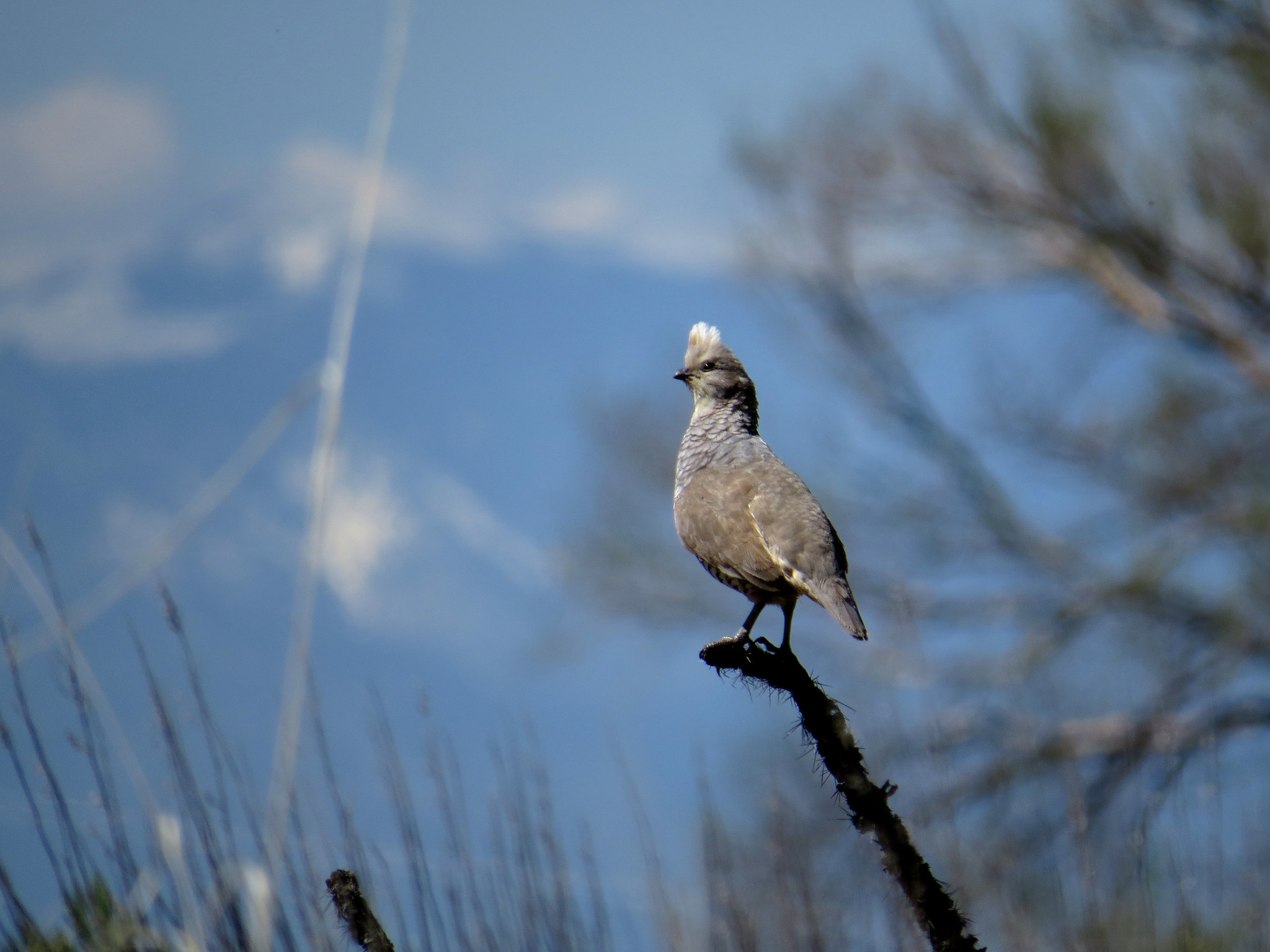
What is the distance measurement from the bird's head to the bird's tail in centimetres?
73

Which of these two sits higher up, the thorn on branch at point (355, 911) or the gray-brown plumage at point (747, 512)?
the gray-brown plumage at point (747, 512)

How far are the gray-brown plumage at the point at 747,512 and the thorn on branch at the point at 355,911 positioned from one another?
1006mm

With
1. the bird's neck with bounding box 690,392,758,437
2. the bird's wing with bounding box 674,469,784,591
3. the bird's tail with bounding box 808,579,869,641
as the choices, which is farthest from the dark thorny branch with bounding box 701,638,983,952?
the bird's neck with bounding box 690,392,758,437

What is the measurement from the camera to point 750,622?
2863mm

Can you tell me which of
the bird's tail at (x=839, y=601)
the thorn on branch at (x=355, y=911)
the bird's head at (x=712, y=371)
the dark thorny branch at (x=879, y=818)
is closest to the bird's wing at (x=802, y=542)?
the bird's tail at (x=839, y=601)

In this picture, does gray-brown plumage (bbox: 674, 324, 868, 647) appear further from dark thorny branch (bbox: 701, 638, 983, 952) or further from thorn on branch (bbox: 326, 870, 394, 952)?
thorn on branch (bbox: 326, 870, 394, 952)

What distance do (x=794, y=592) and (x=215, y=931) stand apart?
68.1 inches

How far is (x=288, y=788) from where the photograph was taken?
333cm

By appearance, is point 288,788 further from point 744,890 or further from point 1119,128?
point 1119,128

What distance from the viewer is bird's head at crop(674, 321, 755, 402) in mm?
3094

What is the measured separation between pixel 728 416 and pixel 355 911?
61.2 inches

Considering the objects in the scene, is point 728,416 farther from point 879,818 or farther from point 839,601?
point 879,818

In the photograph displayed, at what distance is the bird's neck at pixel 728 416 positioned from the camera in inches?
120

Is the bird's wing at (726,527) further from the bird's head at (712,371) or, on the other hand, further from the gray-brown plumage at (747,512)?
the bird's head at (712,371)
